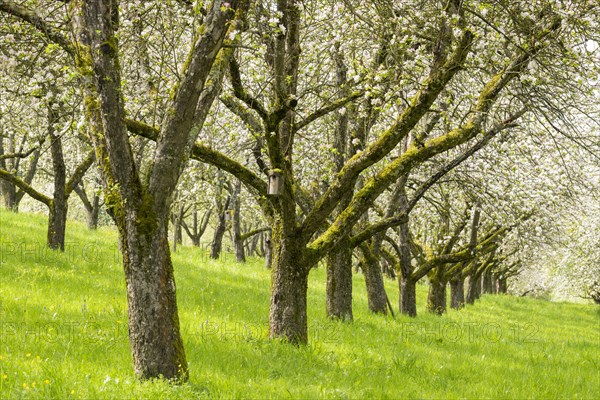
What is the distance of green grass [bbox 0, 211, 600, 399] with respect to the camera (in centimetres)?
666

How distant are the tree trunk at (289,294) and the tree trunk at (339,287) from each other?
3.47 meters

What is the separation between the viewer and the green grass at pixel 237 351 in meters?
6.66

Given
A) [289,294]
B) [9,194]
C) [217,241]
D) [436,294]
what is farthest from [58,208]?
[9,194]

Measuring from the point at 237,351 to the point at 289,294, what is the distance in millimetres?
1311

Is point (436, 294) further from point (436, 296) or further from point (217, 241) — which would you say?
point (217, 241)

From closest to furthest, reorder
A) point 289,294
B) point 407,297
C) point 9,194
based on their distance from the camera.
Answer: point 289,294, point 407,297, point 9,194

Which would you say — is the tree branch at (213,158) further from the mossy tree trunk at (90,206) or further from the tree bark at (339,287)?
the mossy tree trunk at (90,206)

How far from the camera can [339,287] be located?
502 inches

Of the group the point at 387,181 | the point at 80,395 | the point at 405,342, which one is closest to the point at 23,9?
the point at 80,395

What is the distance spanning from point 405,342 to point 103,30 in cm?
764

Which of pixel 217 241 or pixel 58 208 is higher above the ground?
pixel 58 208

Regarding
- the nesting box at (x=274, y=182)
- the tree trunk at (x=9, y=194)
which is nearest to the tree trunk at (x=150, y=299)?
the nesting box at (x=274, y=182)

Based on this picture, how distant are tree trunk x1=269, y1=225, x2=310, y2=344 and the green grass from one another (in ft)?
1.00

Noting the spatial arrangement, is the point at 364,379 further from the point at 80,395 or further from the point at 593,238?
the point at 593,238
